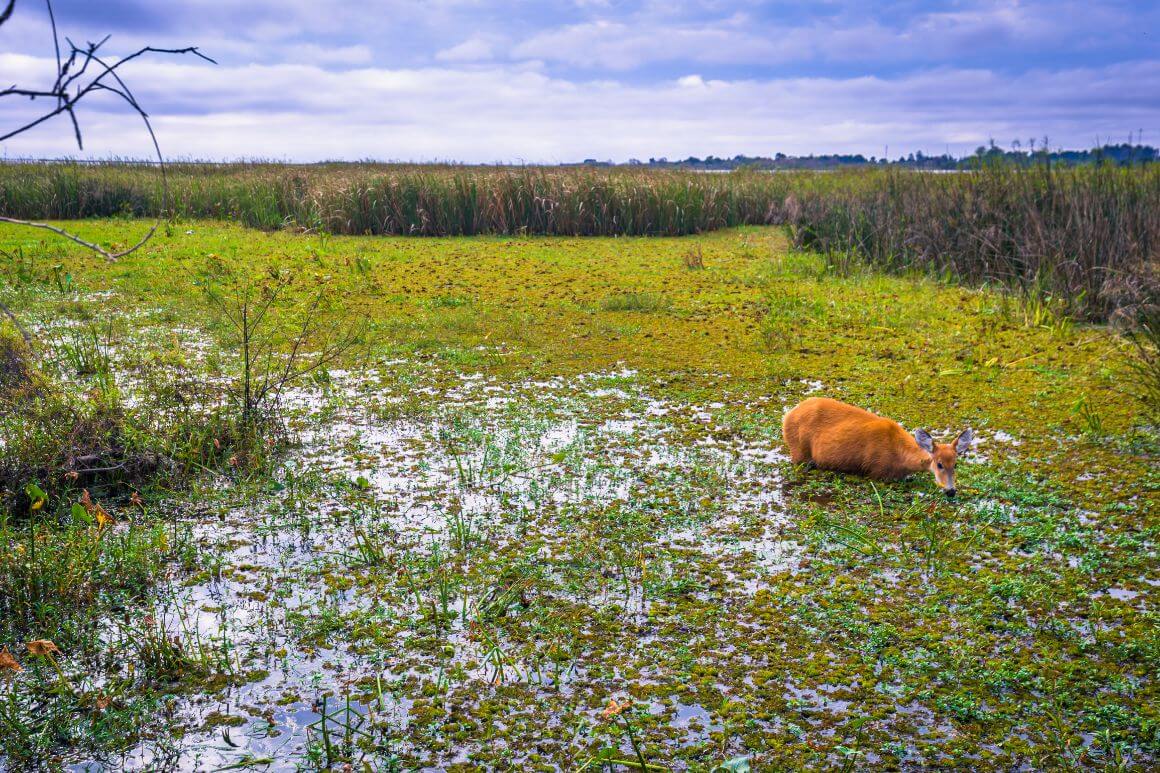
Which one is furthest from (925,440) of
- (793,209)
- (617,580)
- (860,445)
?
(793,209)

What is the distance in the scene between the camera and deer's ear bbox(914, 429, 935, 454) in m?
4.21

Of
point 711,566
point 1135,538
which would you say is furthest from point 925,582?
point 1135,538

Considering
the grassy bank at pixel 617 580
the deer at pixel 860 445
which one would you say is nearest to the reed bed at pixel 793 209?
the grassy bank at pixel 617 580

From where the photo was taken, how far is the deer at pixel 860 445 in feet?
14.0

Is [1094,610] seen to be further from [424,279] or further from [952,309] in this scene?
[424,279]

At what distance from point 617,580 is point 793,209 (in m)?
13.8

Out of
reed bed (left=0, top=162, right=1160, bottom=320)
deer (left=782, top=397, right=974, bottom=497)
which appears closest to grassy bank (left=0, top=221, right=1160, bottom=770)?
deer (left=782, top=397, right=974, bottom=497)

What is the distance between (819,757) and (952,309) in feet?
23.3

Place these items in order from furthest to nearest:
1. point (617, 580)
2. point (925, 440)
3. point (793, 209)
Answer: point (793, 209)
point (925, 440)
point (617, 580)

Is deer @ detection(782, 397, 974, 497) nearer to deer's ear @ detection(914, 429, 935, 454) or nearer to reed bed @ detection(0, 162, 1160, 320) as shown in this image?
deer's ear @ detection(914, 429, 935, 454)

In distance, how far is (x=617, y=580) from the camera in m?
3.56

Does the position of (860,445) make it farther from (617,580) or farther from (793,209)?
(793,209)

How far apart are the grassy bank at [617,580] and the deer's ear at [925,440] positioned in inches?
10.9

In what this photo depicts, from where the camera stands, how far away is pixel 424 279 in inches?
414
